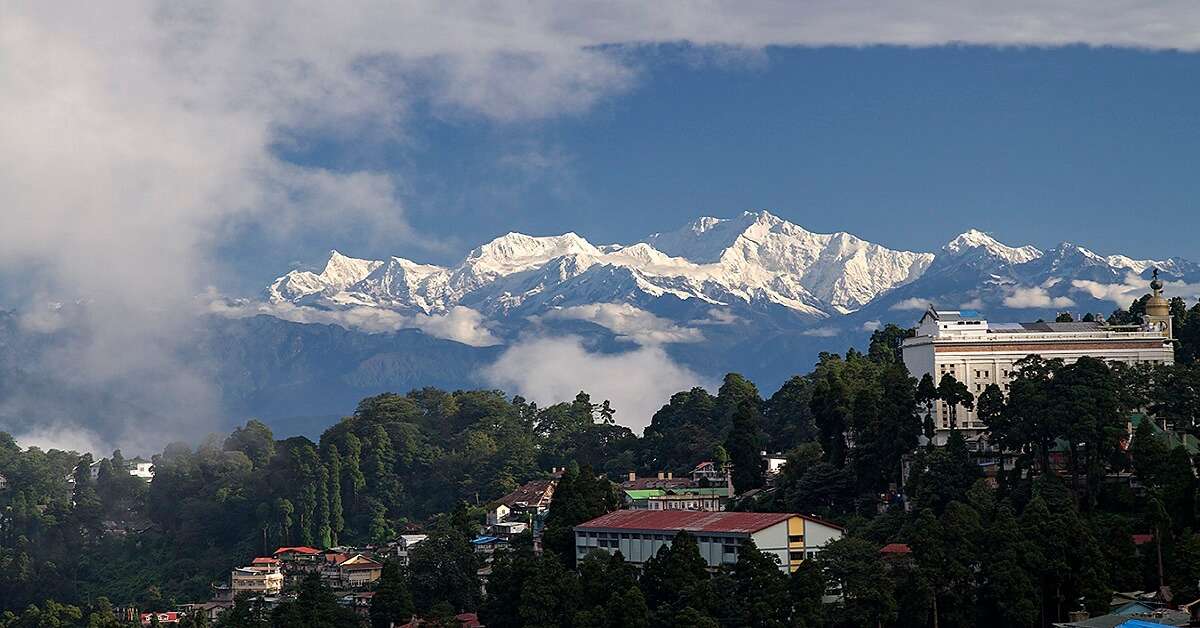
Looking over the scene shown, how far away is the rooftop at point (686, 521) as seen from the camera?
54875mm

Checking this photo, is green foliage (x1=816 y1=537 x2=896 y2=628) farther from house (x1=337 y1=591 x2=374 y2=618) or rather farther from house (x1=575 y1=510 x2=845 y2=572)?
house (x1=337 y1=591 x2=374 y2=618)

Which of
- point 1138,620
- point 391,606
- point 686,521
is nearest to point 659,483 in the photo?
point 686,521

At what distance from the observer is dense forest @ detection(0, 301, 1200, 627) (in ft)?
159

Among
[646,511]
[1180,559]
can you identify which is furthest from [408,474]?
[1180,559]

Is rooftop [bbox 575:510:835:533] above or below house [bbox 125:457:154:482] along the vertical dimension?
below

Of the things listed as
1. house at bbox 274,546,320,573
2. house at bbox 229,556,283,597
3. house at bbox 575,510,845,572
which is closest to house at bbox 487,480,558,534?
house at bbox 274,546,320,573

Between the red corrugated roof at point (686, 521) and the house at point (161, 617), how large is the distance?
76.0 ft

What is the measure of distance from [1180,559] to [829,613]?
30.5 feet

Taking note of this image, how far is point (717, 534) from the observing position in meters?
54.7

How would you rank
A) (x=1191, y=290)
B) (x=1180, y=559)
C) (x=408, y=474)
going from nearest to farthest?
(x=1180, y=559), (x=408, y=474), (x=1191, y=290)

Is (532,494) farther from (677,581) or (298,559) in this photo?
(677,581)

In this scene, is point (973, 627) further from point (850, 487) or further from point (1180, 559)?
point (850, 487)

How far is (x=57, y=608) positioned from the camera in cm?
7781

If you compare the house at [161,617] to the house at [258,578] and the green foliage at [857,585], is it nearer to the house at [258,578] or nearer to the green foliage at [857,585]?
the house at [258,578]
